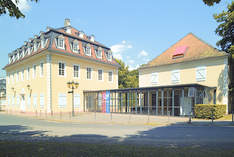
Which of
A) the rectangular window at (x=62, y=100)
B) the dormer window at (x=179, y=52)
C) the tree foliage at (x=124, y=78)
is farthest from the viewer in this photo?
the tree foliage at (x=124, y=78)

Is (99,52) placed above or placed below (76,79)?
above

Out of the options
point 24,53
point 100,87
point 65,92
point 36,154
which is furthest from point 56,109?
point 36,154

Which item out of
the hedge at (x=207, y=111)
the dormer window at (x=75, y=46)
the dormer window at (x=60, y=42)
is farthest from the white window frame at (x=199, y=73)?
the dormer window at (x=60, y=42)

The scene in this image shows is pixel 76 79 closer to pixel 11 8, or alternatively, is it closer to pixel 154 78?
pixel 154 78

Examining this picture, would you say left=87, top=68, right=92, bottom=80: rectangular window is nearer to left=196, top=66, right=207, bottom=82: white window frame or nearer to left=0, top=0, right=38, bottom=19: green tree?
left=196, top=66, right=207, bottom=82: white window frame

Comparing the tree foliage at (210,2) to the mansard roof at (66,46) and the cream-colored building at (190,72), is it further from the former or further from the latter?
the mansard roof at (66,46)

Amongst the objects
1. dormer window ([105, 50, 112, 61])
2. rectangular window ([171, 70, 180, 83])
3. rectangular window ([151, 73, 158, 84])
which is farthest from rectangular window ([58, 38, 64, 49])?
rectangular window ([171, 70, 180, 83])

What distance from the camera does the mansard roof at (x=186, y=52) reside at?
2212 cm

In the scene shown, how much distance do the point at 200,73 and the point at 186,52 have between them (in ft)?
13.2

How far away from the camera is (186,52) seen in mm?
24531

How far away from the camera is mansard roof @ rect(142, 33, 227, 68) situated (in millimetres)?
22125

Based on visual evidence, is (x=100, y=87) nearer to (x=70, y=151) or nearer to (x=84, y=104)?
(x=84, y=104)

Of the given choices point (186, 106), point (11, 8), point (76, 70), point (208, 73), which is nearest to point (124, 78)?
point (76, 70)

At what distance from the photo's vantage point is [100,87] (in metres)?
28.7
